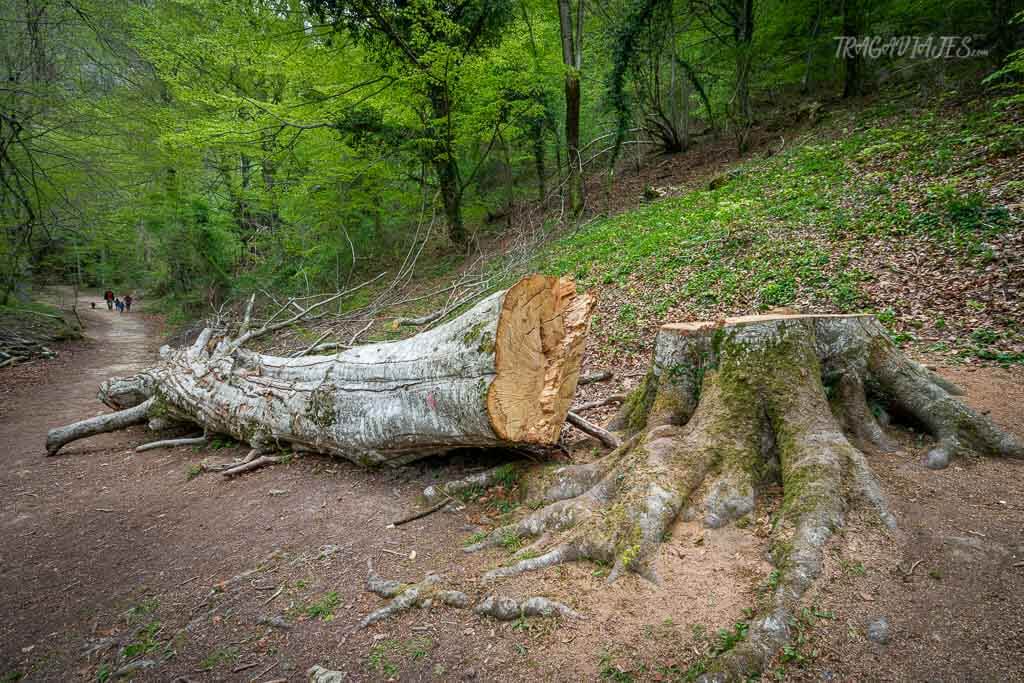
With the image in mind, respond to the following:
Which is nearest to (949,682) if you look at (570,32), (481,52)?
(481,52)

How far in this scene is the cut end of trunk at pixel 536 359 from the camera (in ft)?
11.0

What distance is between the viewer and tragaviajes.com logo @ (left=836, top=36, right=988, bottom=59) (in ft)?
37.8

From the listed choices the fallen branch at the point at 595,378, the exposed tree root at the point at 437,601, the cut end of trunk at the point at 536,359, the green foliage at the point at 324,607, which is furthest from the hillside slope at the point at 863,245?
the green foliage at the point at 324,607

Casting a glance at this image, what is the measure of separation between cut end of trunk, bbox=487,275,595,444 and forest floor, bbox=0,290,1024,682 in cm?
74

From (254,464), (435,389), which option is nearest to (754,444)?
(435,389)

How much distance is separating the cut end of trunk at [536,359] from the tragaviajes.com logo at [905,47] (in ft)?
48.8

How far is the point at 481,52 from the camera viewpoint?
12219mm

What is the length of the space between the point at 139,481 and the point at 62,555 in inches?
57.4

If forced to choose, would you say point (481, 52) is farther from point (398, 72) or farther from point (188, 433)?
point (188, 433)

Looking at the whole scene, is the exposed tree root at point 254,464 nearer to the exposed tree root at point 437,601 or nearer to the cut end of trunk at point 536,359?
the exposed tree root at point 437,601

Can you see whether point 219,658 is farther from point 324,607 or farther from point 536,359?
point 536,359

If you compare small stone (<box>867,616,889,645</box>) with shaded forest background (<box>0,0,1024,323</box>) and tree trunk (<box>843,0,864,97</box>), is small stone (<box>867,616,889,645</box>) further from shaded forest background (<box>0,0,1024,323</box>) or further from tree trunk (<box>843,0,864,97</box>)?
tree trunk (<box>843,0,864,97</box>)

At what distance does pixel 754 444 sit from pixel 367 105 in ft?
46.1

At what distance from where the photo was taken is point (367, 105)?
43.1 feet
